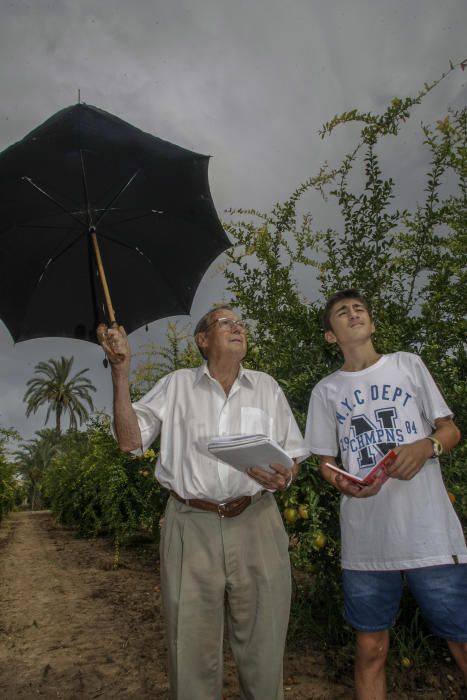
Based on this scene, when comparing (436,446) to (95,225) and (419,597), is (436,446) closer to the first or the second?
(419,597)

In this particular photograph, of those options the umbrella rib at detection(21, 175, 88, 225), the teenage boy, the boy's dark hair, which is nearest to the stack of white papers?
the teenage boy

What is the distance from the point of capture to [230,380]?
2395 mm

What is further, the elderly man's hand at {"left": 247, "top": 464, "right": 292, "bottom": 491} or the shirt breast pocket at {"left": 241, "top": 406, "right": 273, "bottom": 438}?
the shirt breast pocket at {"left": 241, "top": 406, "right": 273, "bottom": 438}

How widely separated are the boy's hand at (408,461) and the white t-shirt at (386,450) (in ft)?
0.48

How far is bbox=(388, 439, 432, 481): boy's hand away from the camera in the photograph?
1.87 m

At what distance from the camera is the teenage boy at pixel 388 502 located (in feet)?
6.20

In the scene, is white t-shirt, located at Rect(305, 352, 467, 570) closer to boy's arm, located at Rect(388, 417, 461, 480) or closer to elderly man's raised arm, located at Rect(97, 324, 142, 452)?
boy's arm, located at Rect(388, 417, 461, 480)

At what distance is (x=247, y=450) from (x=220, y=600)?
28.7 inches

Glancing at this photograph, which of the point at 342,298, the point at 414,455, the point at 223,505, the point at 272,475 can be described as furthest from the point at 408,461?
the point at 342,298

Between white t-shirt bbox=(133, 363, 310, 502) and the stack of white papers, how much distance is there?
241 millimetres

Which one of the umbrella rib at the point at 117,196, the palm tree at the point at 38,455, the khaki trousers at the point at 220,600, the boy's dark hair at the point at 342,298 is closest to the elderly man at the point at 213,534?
the khaki trousers at the point at 220,600

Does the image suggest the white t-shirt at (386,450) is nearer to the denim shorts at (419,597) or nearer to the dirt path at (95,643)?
the denim shorts at (419,597)

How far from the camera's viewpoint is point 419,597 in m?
1.93

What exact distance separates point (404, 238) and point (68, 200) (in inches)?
92.4
